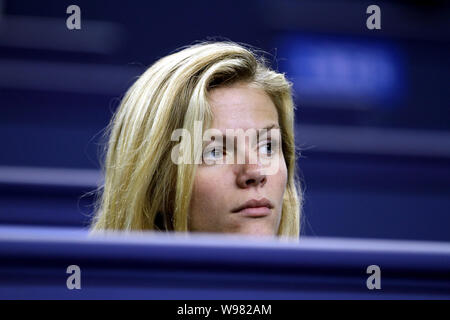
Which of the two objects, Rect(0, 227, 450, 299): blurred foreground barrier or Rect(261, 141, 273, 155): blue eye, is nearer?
Rect(0, 227, 450, 299): blurred foreground barrier

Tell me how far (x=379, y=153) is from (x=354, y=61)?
230 mm

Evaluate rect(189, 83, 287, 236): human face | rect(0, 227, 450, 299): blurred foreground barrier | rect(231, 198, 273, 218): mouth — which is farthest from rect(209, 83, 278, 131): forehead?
rect(0, 227, 450, 299): blurred foreground barrier

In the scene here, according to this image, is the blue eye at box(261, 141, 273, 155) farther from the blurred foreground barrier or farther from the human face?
the blurred foreground barrier

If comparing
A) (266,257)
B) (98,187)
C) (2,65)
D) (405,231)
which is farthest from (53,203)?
(405,231)

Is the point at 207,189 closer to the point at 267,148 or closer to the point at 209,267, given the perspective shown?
the point at 267,148

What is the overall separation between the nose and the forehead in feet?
0.21

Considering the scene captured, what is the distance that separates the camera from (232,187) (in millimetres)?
961

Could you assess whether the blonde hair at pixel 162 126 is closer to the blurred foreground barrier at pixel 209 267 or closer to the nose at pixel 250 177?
the nose at pixel 250 177

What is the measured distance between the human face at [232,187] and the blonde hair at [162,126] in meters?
0.02

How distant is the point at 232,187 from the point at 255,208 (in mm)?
52

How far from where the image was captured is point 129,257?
0.73 m

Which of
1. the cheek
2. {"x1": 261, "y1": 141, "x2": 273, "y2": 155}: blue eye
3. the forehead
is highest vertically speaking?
the forehead

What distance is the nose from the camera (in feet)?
3.15

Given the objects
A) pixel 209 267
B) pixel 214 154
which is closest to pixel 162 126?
pixel 214 154
